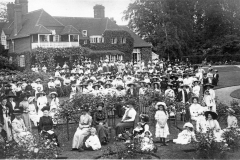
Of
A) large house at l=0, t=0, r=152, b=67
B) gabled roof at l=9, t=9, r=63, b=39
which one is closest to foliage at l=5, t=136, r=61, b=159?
large house at l=0, t=0, r=152, b=67

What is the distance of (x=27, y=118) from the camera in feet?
39.3

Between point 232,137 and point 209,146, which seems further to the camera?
point 232,137

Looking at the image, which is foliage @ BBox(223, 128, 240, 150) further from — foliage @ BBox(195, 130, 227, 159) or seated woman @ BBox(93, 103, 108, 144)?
seated woman @ BBox(93, 103, 108, 144)

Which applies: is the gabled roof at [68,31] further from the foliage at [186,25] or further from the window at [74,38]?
the foliage at [186,25]

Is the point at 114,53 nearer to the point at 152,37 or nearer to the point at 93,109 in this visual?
the point at 152,37

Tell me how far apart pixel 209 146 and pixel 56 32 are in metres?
34.5

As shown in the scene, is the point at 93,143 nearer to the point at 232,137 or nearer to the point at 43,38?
the point at 232,137

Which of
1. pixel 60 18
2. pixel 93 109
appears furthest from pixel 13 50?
pixel 93 109

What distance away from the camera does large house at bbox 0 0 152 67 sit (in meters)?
38.2

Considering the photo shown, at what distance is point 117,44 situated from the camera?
44594 millimetres

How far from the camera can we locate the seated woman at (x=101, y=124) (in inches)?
435

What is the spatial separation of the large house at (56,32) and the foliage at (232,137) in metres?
30.7

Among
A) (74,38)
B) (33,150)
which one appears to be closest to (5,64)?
(74,38)

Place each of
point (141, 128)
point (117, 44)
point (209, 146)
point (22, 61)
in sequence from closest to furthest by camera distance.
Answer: point (209, 146) < point (141, 128) < point (22, 61) < point (117, 44)
